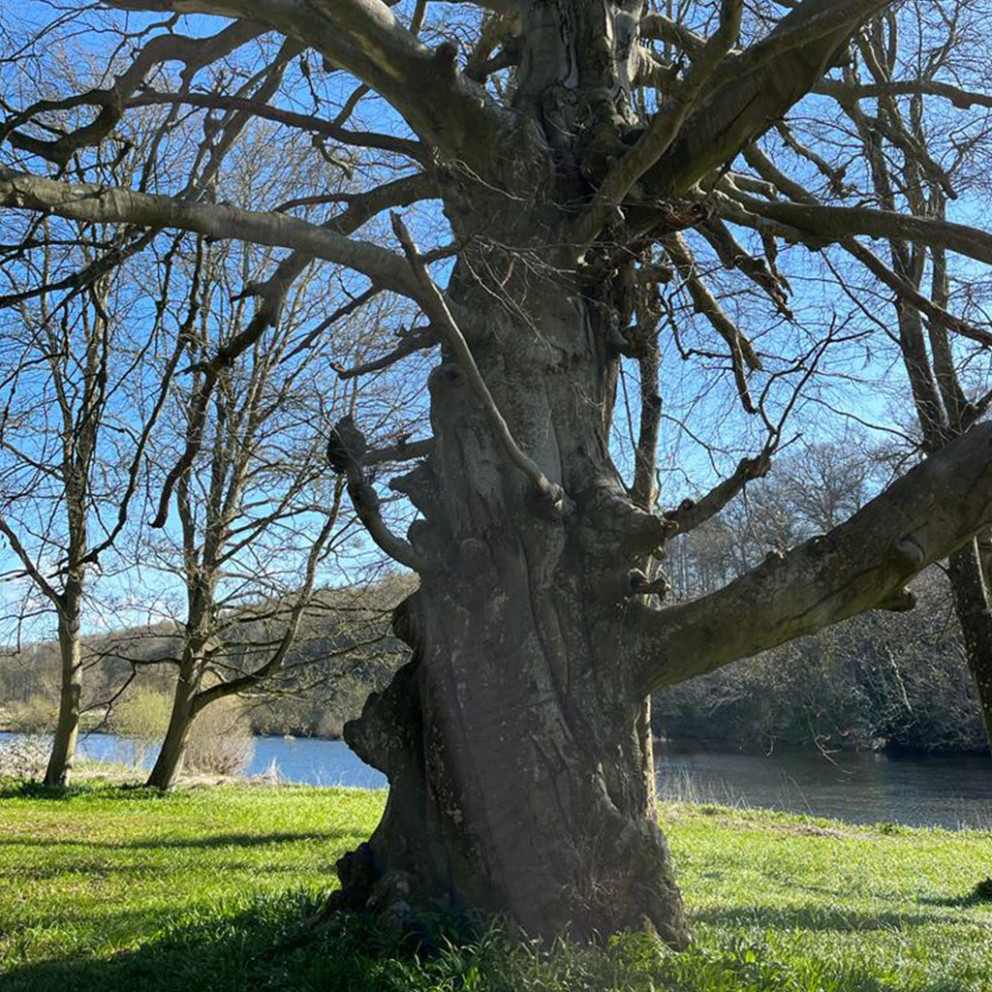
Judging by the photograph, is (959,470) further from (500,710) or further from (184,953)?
(184,953)

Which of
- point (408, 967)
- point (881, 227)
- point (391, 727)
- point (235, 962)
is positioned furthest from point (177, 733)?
point (881, 227)

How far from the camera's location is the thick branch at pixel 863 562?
365cm

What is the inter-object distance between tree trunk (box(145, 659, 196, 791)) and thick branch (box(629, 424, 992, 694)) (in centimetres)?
1188

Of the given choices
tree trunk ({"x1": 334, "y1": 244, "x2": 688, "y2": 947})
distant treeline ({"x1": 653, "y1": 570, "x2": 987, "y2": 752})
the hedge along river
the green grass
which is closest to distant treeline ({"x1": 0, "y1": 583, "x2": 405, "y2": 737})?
the hedge along river

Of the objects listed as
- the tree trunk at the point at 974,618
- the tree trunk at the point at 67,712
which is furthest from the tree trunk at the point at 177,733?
the tree trunk at the point at 974,618

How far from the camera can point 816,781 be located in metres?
20.8

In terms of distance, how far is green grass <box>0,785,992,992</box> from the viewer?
3.43 meters

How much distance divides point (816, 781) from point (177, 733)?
48.0 ft

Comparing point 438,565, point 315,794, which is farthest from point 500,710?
point 315,794

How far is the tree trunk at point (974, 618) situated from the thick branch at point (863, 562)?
15.4 ft

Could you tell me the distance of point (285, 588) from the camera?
13109 mm

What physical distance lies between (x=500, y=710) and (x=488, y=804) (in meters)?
0.39

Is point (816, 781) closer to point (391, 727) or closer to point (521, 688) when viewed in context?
point (391, 727)

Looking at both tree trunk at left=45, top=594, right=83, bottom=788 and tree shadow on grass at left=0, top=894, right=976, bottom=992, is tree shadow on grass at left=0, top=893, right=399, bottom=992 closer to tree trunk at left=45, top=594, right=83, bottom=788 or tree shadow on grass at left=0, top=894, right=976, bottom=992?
tree shadow on grass at left=0, top=894, right=976, bottom=992
